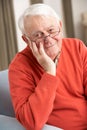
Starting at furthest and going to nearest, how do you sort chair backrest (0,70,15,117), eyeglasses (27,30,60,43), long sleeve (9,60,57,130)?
1. chair backrest (0,70,15,117)
2. eyeglasses (27,30,60,43)
3. long sleeve (9,60,57,130)

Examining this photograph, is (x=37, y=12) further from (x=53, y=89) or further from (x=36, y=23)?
(x=53, y=89)

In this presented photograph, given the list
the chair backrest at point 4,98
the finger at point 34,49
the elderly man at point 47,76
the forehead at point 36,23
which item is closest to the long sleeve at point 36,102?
the elderly man at point 47,76

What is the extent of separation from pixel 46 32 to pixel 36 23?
8cm

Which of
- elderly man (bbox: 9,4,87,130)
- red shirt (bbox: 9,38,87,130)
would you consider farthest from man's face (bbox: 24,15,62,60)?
red shirt (bbox: 9,38,87,130)

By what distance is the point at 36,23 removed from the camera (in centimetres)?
136

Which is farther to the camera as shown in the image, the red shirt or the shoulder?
the shoulder

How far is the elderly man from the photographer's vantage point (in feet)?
4.29

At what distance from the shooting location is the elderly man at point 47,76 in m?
1.31

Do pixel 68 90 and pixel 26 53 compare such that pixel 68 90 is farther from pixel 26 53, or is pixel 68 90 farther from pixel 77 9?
pixel 77 9

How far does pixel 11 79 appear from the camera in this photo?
1412mm

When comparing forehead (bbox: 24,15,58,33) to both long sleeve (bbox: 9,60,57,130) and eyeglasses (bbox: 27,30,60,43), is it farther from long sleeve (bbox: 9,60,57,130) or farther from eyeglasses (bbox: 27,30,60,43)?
long sleeve (bbox: 9,60,57,130)

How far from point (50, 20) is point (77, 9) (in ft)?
12.7

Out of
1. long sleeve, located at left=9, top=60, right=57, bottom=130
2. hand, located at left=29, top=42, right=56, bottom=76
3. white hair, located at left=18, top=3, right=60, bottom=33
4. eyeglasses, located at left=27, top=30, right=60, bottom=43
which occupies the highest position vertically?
white hair, located at left=18, top=3, right=60, bottom=33

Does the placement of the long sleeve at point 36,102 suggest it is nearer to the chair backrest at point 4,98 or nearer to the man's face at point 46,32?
the man's face at point 46,32
